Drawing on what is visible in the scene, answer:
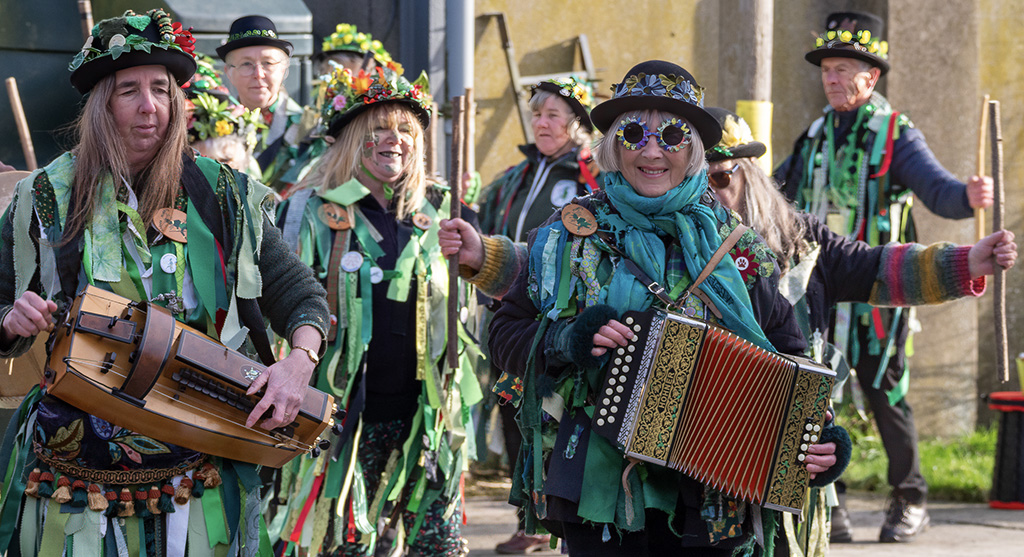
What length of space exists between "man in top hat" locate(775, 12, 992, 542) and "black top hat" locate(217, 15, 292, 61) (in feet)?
8.18

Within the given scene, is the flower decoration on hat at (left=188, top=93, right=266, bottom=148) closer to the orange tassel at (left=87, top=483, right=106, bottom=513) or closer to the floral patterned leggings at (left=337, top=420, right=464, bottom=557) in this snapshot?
the floral patterned leggings at (left=337, top=420, right=464, bottom=557)

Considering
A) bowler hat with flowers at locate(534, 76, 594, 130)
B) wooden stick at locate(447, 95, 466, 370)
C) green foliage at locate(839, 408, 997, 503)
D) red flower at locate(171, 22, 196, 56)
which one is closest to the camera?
red flower at locate(171, 22, 196, 56)

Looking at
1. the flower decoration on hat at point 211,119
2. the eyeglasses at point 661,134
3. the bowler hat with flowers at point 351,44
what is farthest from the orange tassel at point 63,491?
the bowler hat with flowers at point 351,44

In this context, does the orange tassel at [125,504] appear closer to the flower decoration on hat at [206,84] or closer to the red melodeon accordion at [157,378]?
the red melodeon accordion at [157,378]

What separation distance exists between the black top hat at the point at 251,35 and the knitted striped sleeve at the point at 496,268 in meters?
2.51

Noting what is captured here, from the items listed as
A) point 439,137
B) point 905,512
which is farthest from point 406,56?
point 905,512

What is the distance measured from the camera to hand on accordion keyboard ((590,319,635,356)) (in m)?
3.01

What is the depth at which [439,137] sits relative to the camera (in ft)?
25.5

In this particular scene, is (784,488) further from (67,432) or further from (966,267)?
(67,432)

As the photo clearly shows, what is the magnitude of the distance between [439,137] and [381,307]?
3.11 meters

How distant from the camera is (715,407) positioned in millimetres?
3076

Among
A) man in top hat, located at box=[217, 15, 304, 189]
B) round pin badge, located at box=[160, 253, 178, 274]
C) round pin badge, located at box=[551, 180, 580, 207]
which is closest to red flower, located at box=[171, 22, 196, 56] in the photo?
round pin badge, located at box=[160, 253, 178, 274]

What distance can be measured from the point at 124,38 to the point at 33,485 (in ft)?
3.48

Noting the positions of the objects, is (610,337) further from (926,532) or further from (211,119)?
(926,532)
